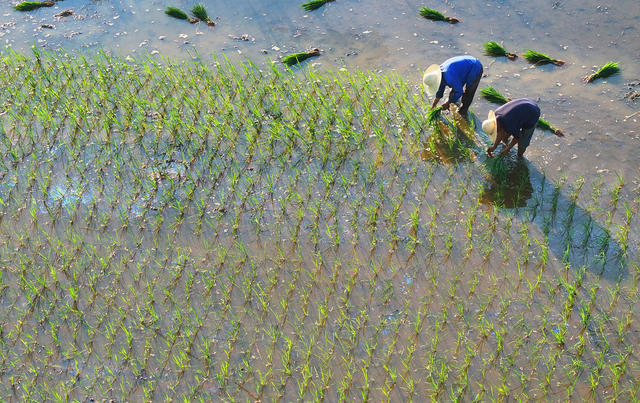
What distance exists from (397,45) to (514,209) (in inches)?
78.4

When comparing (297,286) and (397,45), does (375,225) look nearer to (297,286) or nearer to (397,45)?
(297,286)

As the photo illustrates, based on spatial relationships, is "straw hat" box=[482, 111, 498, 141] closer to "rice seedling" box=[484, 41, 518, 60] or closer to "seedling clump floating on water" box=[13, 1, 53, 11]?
"rice seedling" box=[484, 41, 518, 60]

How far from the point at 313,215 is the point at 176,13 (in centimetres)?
276

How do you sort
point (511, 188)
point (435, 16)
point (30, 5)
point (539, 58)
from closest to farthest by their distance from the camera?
point (511, 188) < point (539, 58) < point (435, 16) < point (30, 5)

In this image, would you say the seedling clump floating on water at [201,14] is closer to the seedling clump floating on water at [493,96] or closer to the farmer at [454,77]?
the farmer at [454,77]

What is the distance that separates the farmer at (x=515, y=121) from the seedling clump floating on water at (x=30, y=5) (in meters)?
4.11

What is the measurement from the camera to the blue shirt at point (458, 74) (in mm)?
4602

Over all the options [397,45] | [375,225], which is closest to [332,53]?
[397,45]

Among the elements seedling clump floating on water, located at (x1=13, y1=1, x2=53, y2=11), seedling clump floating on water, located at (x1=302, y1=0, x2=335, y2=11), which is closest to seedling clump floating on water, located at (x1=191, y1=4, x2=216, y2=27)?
seedling clump floating on water, located at (x1=302, y1=0, x2=335, y2=11)

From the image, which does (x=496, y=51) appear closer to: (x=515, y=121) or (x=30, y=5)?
(x=515, y=121)

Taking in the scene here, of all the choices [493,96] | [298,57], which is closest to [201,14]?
[298,57]

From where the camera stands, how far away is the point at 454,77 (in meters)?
4.61

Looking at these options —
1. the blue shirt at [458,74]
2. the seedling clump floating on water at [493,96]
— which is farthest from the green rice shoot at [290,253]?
the seedling clump floating on water at [493,96]

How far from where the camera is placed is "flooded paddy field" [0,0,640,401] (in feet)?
11.5
